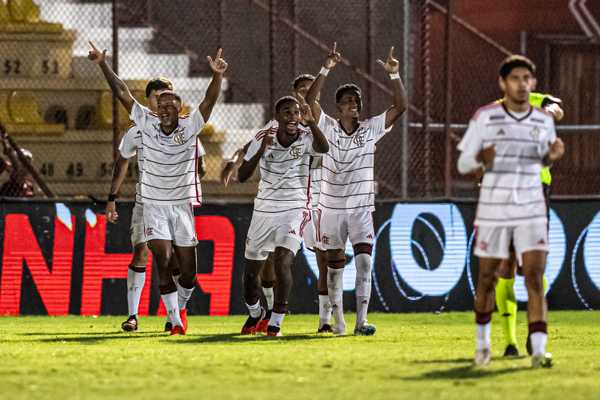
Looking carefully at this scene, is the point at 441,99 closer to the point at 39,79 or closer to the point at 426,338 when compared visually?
the point at 39,79

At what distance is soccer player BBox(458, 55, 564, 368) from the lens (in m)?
9.73

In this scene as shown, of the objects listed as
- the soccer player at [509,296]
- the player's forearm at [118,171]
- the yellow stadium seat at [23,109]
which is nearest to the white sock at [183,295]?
the player's forearm at [118,171]

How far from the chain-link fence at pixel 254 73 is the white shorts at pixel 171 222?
17.9 ft

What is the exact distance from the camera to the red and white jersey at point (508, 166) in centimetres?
973

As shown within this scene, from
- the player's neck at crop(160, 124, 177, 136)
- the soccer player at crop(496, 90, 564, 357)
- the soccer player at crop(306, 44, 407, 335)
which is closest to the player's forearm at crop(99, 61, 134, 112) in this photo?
the player's neck at crop(160, 124, 177, 136)

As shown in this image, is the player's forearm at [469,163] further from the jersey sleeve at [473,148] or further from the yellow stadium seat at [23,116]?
the yellow stadium seat at [23,116]

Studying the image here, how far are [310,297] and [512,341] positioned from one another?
22.0ft

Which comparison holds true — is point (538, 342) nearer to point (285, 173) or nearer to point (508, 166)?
point (508, 166)

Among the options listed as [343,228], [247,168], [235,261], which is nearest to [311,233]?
[343,228]

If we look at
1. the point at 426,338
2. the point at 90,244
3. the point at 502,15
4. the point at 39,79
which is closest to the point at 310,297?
the point at 90,244

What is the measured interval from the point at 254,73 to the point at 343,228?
8.57m

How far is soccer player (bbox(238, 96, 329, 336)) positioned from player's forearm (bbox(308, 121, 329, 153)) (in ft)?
0.42

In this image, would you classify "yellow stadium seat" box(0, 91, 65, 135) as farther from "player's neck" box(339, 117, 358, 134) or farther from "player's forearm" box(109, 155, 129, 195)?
"player's neck" box(339, 117, 358, 134)

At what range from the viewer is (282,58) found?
21.2 m
